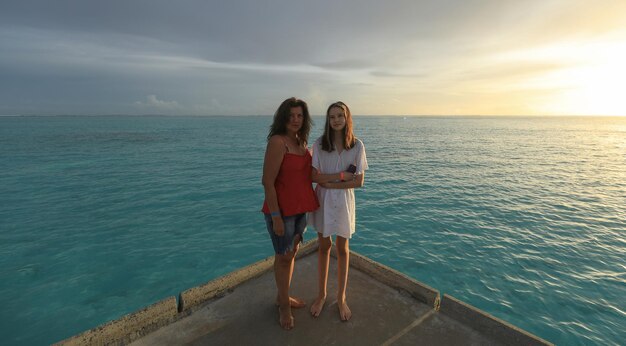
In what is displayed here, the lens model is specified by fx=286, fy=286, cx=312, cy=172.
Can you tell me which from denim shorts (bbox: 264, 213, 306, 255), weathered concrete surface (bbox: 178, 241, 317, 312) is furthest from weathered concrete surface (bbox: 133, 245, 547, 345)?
denim shorts (bbox: 264, 213, 306, 255)

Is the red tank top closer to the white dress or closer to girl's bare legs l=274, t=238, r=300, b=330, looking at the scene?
the white dress

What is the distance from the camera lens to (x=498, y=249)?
34.9ft

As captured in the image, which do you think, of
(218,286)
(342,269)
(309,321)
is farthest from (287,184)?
(218,286)

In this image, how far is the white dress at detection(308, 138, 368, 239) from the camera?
404 cm

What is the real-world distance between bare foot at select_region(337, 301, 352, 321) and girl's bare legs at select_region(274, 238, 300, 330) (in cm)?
Result: 73

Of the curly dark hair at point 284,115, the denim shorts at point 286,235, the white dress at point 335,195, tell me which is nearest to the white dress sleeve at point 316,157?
the white dress at point 335,195

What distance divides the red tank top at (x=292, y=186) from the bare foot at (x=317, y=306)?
5.03 ft

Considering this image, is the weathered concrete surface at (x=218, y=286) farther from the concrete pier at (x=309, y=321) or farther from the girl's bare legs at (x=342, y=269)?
the girl's bare legs at (x=342, y=269)

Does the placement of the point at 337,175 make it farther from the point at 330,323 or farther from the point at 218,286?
the point at 218,286

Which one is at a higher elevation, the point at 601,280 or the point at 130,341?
the point at 130,341

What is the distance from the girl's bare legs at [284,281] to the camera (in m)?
3.94

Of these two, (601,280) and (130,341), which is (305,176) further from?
(601,280)

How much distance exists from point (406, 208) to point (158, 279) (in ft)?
38.1

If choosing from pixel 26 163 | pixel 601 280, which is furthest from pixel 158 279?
pixel 26 163
